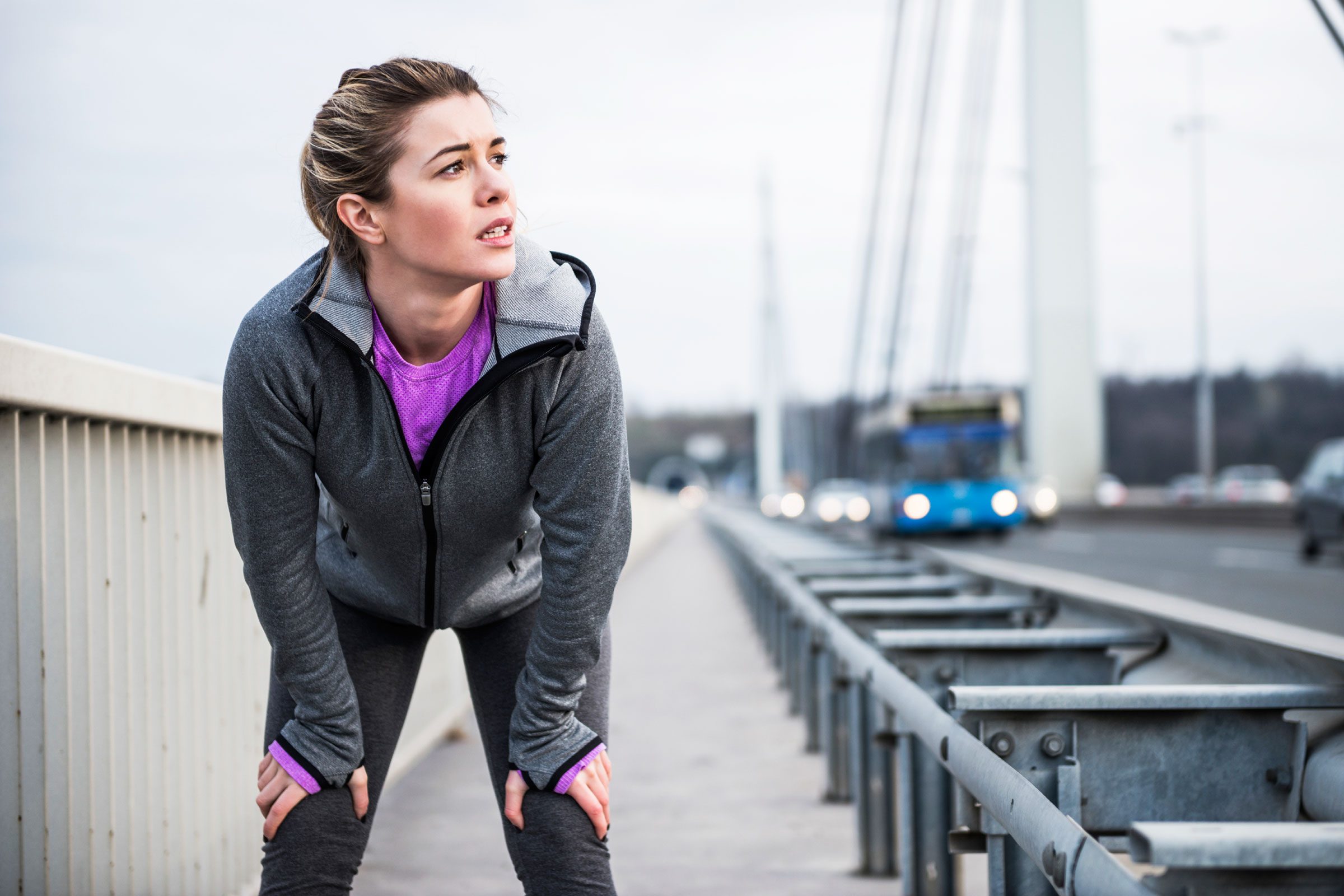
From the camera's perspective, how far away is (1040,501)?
27.3 metres

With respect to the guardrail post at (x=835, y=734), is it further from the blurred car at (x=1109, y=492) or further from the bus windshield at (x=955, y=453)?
the blurred car at (x=1109, y=492)

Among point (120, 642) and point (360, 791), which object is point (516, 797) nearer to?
point (360, 791)

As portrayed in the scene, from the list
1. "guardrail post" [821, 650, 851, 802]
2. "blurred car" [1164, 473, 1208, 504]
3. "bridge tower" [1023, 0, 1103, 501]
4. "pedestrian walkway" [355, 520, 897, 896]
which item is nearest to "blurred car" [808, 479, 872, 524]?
"bridge tower" [1023, 0, 1103, 501]

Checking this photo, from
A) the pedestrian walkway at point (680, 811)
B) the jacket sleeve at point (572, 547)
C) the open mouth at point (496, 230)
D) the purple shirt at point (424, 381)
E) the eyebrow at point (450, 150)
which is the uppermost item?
the eyebrow at point (450, 150)

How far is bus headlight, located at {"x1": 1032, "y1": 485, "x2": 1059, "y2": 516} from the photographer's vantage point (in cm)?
2717

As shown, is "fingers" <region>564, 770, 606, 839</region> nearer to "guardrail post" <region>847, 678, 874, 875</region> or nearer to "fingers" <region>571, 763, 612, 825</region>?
"fingers" <region>571, 763, 612, 825</region>

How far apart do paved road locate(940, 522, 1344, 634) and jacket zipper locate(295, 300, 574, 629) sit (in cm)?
911

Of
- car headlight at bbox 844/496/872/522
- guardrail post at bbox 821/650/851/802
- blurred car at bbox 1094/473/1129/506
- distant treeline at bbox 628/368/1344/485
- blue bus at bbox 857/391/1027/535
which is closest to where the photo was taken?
guardrail post at bbox 821/650/851/802

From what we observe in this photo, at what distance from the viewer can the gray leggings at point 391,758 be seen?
2191 mm

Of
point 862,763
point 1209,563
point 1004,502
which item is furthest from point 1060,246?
point 862,763

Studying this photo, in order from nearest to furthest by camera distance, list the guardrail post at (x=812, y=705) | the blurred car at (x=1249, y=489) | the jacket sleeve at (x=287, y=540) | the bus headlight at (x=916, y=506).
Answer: the jacket sleeve at (x=287, y=540), the guardrail post at (x=812, y=705), the bus headlight at (x=916, y=506), the blurred car at (x=1249, y=489)

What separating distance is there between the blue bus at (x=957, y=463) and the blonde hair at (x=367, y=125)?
74.7ft

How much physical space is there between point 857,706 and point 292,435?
256 cm

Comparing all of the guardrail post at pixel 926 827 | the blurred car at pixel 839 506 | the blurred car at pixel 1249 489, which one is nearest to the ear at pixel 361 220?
the guardrail post at pixel 926 827
